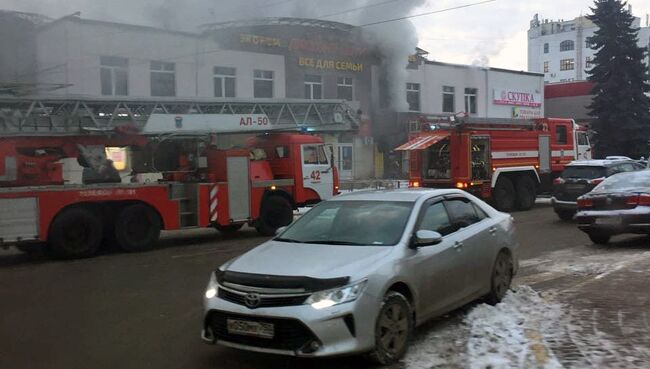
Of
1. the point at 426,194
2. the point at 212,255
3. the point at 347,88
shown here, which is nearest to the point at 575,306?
the point at 426,194

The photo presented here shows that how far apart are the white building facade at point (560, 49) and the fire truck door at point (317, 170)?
82948mm

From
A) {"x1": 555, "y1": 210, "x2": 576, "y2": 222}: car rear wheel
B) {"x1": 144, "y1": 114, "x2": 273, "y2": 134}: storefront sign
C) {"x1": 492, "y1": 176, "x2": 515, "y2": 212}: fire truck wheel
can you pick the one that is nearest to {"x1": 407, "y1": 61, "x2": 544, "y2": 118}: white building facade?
{"x1": 492, "y1": 176, "x2": 515, "y2": 212}: fire truck wheel

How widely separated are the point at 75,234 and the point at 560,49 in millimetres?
93666

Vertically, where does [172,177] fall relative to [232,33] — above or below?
below

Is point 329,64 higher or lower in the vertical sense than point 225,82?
higher

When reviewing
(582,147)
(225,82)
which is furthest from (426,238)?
(225,82)

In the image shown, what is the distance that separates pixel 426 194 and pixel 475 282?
0.94 m

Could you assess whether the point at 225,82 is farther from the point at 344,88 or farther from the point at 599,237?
the point at 599,237

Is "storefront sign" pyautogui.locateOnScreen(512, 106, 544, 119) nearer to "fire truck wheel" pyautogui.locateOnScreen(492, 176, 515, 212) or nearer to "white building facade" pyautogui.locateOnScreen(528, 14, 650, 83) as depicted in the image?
"fire truck wheel" pyautogui.locateOnScreen(492, 176, 515, 212)

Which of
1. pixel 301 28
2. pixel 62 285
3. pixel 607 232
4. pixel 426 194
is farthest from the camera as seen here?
pixel 301 28

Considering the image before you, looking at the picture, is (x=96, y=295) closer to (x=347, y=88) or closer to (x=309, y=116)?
(x=309, y=116)

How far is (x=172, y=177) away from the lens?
40.1ft

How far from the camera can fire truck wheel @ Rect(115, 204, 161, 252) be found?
36.2 ft

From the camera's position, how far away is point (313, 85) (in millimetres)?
28938
